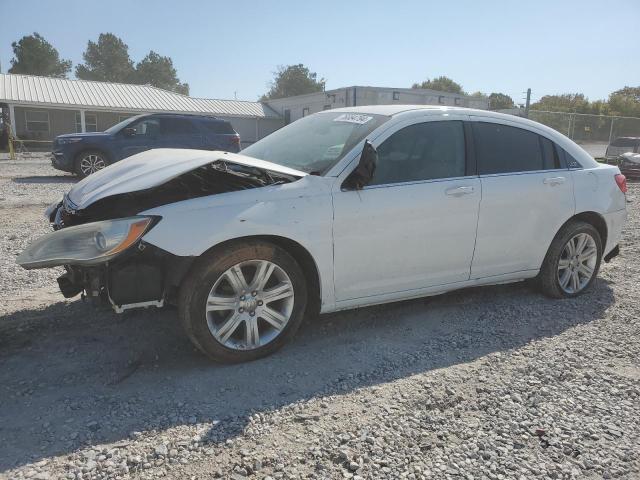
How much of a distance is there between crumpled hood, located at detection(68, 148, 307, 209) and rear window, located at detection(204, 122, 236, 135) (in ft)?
35.9

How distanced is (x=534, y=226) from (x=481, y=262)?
2.10 ft

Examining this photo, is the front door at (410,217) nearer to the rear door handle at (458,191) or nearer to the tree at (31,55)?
the rear door handle at (458,191)

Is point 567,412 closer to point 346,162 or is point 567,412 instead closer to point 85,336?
point 346,162

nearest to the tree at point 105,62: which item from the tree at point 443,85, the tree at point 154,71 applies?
the tree at point 154,71

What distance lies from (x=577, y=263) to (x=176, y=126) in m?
11.7

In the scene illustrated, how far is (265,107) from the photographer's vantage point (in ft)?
137

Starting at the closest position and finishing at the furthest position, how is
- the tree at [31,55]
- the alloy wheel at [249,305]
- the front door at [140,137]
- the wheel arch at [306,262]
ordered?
the alloy wheel at [249,305] < the wheel arch at [306,262] < the front door at [140,137] < the tree at [31,55]

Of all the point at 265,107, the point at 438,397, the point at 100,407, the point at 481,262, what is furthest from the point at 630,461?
the point at 265,107

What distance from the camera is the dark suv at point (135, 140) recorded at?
42.9ft

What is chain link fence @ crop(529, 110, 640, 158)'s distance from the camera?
22.1m

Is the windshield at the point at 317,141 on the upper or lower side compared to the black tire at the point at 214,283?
upper

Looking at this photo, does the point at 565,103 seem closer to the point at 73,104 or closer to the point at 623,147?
the point at 623,147

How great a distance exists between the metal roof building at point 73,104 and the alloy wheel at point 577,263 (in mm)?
31912

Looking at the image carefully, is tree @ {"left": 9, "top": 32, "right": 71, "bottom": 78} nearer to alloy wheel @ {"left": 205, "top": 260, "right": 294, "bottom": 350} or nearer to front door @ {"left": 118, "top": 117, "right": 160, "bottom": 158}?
front door @ {"left": 118, "top": 117, "right": 160, "bottom": 158}
